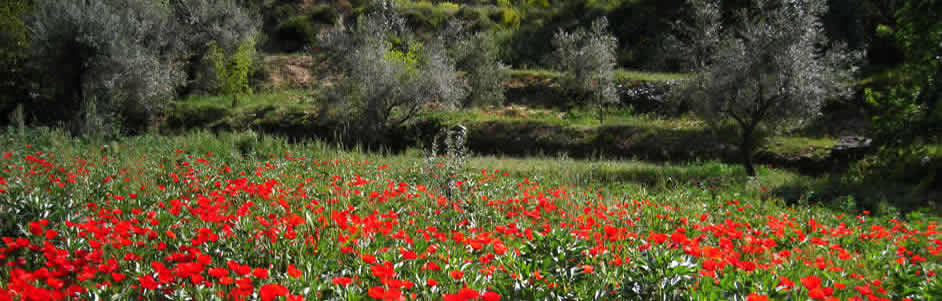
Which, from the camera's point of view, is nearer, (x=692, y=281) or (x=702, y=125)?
(x=692, y=281)

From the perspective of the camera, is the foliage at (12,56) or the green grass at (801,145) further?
the foliage at (12,56)

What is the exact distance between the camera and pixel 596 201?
6.29 m

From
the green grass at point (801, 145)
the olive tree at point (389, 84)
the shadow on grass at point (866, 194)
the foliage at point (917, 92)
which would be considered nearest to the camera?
the shadow on grass at point (866, 194)

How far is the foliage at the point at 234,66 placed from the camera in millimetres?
26719

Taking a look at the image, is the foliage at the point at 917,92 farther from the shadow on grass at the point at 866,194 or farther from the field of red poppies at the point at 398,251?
the field of red poppies at the point at 398,251

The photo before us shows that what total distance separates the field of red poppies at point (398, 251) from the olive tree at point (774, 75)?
838 cm

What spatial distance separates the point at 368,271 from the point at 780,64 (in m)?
14.1

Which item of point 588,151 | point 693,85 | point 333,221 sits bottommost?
point 588,151

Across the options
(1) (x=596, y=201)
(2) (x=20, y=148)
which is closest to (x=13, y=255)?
(1) (x=596, y=201)

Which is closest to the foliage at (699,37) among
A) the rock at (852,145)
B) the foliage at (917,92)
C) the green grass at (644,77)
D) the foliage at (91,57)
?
the green grass at (644,77)

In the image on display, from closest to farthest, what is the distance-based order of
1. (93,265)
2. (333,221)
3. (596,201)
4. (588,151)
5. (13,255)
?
(93,265) → (13,255) → (333,221) → (596,201) → (588,151)

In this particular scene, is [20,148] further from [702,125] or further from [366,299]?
[702,125]

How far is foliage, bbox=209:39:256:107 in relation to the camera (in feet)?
87.7

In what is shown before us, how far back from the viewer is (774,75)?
519 inches
